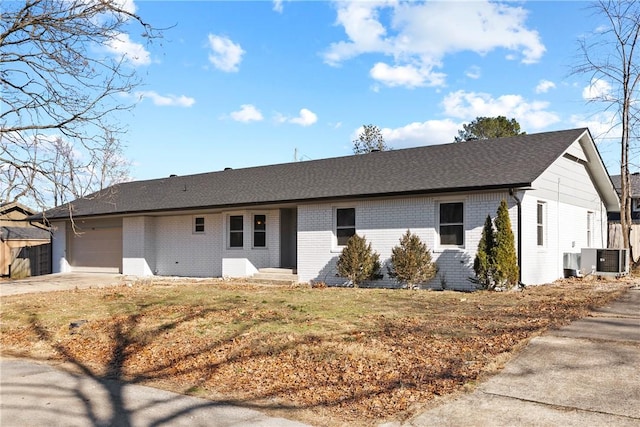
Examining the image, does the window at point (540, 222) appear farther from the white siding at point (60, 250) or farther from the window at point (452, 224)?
the white siding at point (60, 250)

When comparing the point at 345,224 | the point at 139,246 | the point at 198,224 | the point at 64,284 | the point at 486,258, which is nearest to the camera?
the point at 486,258

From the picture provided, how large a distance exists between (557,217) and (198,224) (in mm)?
13759

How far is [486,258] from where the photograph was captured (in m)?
13.4

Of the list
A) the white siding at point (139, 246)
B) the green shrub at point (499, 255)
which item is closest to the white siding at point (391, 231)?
the green shrub at point (499, 255)

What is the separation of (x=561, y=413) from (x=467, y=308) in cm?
569

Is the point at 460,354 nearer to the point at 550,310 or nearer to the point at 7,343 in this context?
the point at 550,310

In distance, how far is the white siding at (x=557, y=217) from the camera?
14.3 metres

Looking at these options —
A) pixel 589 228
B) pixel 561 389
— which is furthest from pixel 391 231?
pixel 561 389

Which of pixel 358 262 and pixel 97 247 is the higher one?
pixel 97 247

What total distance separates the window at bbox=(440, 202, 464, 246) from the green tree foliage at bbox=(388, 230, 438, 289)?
2.16 ft

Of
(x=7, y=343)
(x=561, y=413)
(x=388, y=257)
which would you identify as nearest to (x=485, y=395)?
(x=561, y=413)

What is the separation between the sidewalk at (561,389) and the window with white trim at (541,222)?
8110 millimetres

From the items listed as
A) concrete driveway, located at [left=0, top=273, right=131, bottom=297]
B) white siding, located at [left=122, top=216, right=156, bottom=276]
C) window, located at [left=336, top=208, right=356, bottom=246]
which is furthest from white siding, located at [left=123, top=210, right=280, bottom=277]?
window, located at [left=336, top=208, right=356, bottom=246]

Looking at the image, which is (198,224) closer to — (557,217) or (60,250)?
(60,250)
